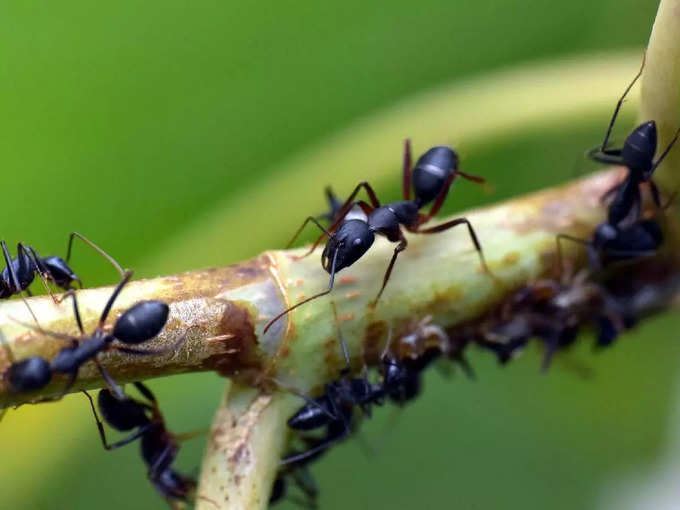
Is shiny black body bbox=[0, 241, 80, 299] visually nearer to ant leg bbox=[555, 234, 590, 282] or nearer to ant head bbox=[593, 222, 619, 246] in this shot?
ant leg bbox=[555, 234, 590, 282]

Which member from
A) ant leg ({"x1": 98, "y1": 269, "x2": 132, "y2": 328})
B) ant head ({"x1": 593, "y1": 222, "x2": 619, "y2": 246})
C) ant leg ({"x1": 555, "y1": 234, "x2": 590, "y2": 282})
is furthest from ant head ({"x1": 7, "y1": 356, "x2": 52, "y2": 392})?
ant head ({"x1": 593, "y1": 222, "x2": 619, "y2": 246})

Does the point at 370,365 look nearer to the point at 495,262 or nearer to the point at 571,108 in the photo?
the point at 495,262

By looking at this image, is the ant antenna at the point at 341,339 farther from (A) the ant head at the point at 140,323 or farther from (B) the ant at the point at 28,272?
(B) the ant at the point at 28,272

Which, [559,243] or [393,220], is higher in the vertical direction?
[393,220]

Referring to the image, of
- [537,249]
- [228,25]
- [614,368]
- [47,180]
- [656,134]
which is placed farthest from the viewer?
[614,368]

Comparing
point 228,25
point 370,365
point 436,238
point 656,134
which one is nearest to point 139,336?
point 370,365

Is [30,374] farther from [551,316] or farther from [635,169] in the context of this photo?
[635,169]

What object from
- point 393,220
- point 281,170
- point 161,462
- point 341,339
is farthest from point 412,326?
point 281,170
